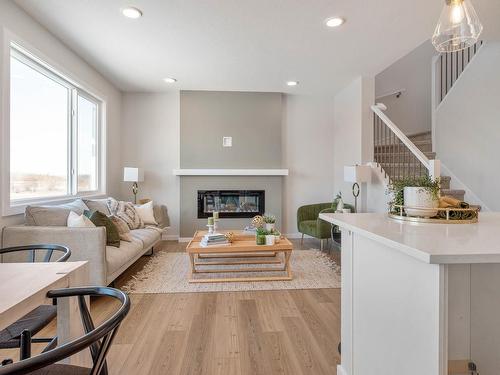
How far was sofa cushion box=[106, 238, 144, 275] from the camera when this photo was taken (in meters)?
2.68

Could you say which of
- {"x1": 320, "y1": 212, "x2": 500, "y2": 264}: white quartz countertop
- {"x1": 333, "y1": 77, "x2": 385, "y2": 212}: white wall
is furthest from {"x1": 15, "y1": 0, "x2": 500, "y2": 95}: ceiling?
{"x1": 320, "y1": 212, "x2": 500, "y2": 264}: white quartz countertop

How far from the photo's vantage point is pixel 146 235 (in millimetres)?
3729

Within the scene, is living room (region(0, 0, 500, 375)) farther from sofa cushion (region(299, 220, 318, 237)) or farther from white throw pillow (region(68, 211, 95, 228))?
sofa cushion (region(299, 220, 318, 237))

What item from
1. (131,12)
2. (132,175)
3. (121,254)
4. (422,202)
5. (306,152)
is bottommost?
(121,254)

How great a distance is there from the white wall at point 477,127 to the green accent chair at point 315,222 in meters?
1.66

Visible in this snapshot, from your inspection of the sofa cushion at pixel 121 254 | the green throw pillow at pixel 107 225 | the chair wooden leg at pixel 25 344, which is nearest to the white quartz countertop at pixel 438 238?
the chair wooden leg at pixel 25 344

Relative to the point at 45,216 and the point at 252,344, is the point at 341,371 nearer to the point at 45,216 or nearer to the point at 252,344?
the point at 252,344

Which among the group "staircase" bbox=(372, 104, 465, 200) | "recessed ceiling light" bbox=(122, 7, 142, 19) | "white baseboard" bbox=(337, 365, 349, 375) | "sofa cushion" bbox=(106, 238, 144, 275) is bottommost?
"white baseboard" bbox=(337, 365, 349, 375)

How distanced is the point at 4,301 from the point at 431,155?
5324 mm

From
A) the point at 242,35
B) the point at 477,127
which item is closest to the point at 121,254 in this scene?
the point at 242,35

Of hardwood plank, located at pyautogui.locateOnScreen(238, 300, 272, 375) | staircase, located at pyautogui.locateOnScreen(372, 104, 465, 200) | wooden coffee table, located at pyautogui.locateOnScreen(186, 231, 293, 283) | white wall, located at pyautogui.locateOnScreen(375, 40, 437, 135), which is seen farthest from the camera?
white wall, located at pyautogui.locateOnScreen(375, 40, 437, 135)

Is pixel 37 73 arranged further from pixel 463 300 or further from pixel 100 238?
pixel 463 300

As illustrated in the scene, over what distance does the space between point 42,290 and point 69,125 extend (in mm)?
3501

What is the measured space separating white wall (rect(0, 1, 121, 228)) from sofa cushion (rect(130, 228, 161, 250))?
1.20 metres
